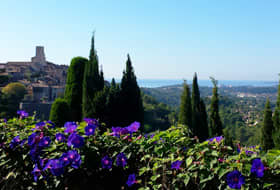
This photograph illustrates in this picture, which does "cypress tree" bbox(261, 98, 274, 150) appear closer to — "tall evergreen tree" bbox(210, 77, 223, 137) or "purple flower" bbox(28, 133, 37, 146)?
"tall evergreen tree" bbox(210, 77, 223, 137)

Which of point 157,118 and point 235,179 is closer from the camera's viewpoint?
point 235,179

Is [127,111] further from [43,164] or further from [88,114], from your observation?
[43,164]

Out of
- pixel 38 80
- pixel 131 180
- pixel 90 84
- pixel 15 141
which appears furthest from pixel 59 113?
pixel 38 80

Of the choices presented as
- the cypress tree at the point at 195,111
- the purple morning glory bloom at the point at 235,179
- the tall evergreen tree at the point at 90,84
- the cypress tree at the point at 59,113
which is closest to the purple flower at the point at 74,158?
the purple morning glory bloom at the point at 235,179

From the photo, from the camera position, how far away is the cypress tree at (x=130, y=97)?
41.0ft

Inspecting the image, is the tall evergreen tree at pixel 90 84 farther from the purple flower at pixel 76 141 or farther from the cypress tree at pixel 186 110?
the purple flower at pixel 76 141

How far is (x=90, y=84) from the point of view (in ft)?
39.0

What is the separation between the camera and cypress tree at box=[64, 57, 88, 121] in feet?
40.4

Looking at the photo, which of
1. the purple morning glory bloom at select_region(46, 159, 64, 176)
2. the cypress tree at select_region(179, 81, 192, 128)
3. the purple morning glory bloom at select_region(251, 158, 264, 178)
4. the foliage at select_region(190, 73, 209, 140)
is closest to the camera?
the purple morning glory bloom at select_region(251, 158, 264, 178)

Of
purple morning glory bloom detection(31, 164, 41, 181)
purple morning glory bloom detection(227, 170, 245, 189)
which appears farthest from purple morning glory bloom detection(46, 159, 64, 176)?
purple morning glory bloom detection(227, 170, 245, 189)

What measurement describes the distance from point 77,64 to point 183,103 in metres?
5.93

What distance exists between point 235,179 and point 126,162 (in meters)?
0.62

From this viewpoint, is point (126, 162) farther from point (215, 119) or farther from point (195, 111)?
point (195, 111)

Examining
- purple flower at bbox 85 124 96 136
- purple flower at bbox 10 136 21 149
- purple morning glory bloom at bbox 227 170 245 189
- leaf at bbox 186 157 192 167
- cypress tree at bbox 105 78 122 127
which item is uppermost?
purple flower at bbox 85 124 96 136
